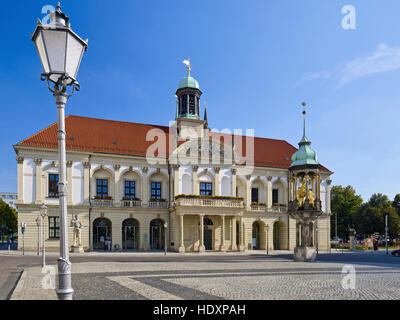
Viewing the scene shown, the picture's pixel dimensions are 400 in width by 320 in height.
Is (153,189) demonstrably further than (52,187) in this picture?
Yes

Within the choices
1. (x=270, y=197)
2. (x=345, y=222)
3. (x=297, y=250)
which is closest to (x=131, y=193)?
(x=270, y=197)

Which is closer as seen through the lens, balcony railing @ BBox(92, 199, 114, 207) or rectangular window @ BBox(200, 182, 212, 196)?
balcony railing @ BBox(92, 199, 114, 207)

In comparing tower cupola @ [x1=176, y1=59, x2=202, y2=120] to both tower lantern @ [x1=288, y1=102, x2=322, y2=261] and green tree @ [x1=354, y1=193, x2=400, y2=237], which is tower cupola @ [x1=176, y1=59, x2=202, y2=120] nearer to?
tower lantern @ [x1=288, y1=102, x2=322, y2=261]

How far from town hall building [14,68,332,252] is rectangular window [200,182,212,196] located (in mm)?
123

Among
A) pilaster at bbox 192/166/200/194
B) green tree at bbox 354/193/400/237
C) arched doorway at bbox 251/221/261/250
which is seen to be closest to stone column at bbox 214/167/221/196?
pilaster at bbox 192/166/200/194

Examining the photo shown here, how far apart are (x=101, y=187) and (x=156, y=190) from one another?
6453 mm

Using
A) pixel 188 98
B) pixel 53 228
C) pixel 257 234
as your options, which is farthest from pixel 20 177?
pixel 257 234

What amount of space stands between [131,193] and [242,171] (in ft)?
47.5

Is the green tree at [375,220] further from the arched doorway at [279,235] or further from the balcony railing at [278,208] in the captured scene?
the balcony railing at [278,208]

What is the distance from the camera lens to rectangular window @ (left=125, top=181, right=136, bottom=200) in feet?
145

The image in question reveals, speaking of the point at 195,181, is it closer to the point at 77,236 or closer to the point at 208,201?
the point at 208,201

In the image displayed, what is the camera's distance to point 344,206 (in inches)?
3093

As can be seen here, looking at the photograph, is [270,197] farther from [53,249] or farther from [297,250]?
[53,249]
